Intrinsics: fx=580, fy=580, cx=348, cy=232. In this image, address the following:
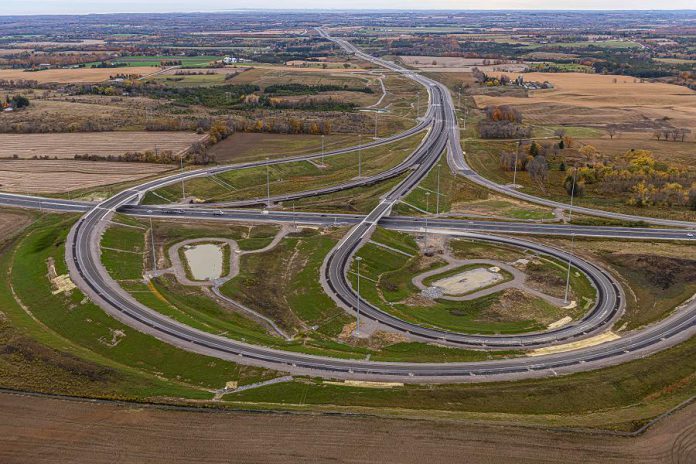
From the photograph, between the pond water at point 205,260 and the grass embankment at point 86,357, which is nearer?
the grass embankment at point 86,357

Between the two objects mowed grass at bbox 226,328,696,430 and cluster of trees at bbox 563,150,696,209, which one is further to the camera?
cluster of trees at bbox 563,150,696,209

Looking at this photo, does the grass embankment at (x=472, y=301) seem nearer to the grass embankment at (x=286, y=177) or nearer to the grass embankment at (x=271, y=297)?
the grass embankment at (x=271, y=297)

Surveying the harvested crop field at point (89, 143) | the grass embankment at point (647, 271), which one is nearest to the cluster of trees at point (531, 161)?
Result: the grass embankment at point (647, 271)

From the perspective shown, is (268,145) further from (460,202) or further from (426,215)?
(426,215)

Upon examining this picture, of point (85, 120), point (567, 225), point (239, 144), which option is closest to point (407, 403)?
point (567, 225)

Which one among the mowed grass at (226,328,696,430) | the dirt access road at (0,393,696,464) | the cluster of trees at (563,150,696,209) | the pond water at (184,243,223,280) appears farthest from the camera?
the cluster of trees at (563,150,696,209)

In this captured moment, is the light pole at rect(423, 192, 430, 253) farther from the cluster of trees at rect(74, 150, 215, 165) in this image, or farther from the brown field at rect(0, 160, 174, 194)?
the brown field at rect(0, 160, 174, 194)

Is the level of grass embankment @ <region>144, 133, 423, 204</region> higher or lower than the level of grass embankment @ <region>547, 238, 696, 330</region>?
higher

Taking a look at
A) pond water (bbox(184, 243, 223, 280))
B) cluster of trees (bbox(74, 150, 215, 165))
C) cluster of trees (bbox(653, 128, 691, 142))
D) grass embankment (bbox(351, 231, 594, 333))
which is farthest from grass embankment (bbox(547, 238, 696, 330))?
cluster of trees (bbox(74, 150, 215, 165))
